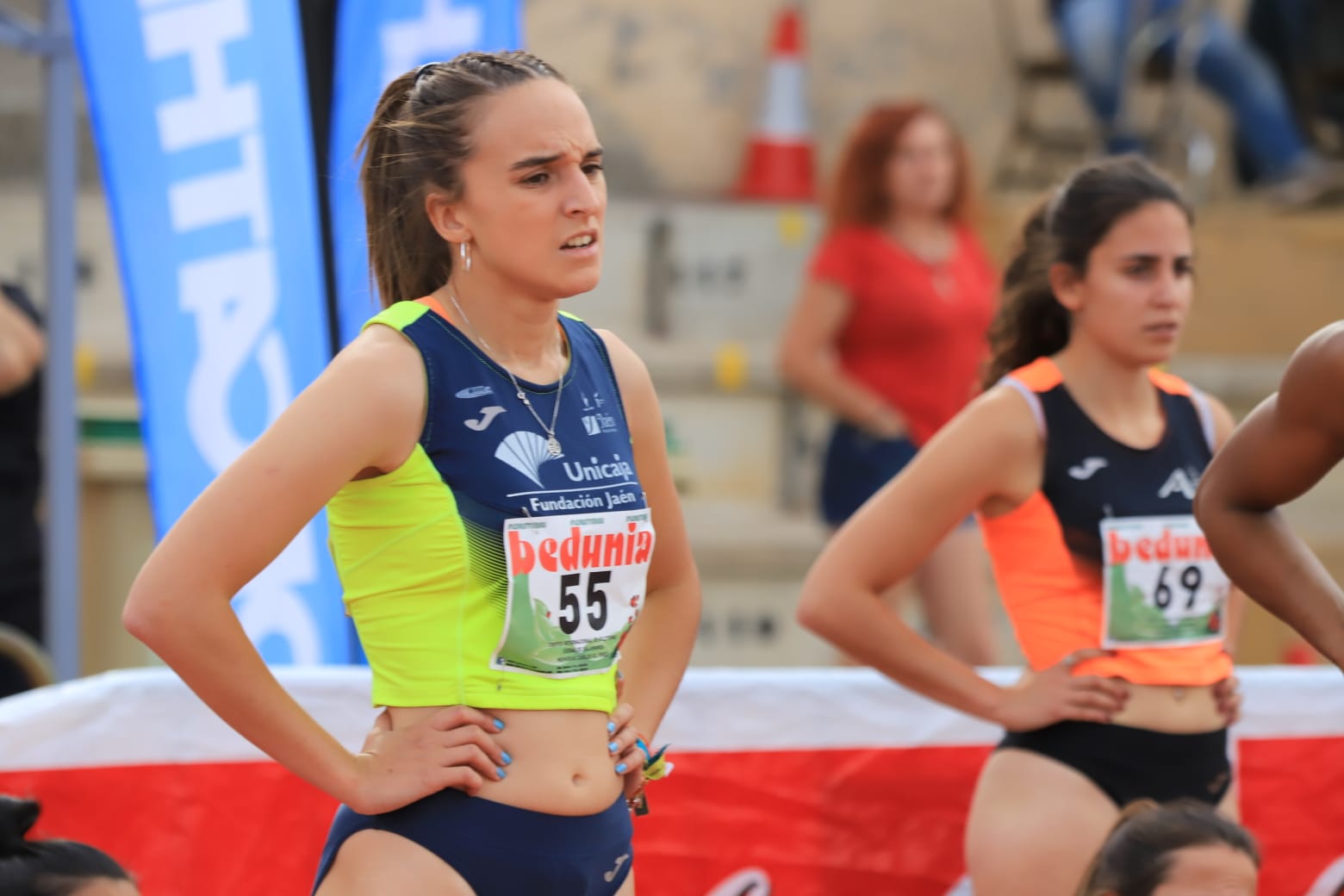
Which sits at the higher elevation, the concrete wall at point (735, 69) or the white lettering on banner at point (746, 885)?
the concrete wall at point (735, 69)

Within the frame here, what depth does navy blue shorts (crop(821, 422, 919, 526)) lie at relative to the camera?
489cm

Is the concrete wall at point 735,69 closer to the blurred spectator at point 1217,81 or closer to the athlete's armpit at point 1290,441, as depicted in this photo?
the blurred spectator at point 1217,81

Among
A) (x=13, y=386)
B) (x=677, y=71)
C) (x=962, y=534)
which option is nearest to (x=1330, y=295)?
(x=677, y=71)

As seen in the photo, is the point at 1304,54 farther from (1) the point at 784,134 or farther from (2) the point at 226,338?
(2) the point at 226,338

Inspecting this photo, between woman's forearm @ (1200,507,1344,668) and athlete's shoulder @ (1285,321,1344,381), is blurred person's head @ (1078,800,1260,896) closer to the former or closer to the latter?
woman's forearm @ (1200,507,1344,668)

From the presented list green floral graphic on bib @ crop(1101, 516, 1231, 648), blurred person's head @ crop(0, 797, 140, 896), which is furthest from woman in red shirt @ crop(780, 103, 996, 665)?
blurred person's head @ crop(0, 797, 140, 896)

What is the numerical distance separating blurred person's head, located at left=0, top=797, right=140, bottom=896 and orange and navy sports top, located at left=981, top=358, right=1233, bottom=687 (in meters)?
1.44

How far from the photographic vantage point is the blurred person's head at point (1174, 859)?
2350mm

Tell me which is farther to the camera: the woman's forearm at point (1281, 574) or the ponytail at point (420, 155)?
the woman's forearm at point (1281, 574)

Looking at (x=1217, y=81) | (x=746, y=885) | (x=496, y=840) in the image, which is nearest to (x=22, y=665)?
(x=746, y=885)

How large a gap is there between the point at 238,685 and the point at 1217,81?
22.2 feet

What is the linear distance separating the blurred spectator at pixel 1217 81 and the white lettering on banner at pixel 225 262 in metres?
4.90

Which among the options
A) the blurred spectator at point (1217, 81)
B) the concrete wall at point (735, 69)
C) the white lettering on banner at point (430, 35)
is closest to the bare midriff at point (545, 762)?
the white lettering on banner at point (430, 35)

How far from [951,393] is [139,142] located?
104 inches
